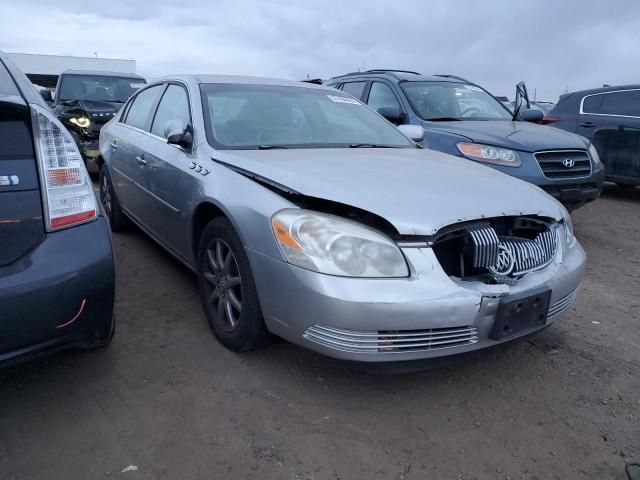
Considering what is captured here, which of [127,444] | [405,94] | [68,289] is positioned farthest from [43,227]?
[405,94]

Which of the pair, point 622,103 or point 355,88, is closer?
point 355,88

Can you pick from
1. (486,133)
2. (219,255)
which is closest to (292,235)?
(219,255)

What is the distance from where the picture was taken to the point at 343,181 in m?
2.49

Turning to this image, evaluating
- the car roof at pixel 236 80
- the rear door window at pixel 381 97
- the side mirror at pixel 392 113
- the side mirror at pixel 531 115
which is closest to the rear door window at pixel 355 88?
the rear door window at pixel 381 97

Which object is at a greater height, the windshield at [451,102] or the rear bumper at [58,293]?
the windshield at [451,102]

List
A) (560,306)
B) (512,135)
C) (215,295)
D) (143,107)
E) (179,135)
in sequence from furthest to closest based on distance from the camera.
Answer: (512,135)
(143,107)
(179,135)
(215,295)
(560,306)

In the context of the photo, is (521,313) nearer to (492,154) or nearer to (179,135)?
(179,135)

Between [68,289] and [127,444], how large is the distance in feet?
2.20

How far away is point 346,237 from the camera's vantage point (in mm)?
2234

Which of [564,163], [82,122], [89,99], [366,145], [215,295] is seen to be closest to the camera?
[215,295]

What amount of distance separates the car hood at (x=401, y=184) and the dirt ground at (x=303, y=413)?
30.0 inches

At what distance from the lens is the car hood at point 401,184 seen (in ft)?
7.56

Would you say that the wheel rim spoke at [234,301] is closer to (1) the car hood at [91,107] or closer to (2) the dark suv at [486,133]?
(2) the dark suv at [486,133]

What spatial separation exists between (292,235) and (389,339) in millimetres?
599
